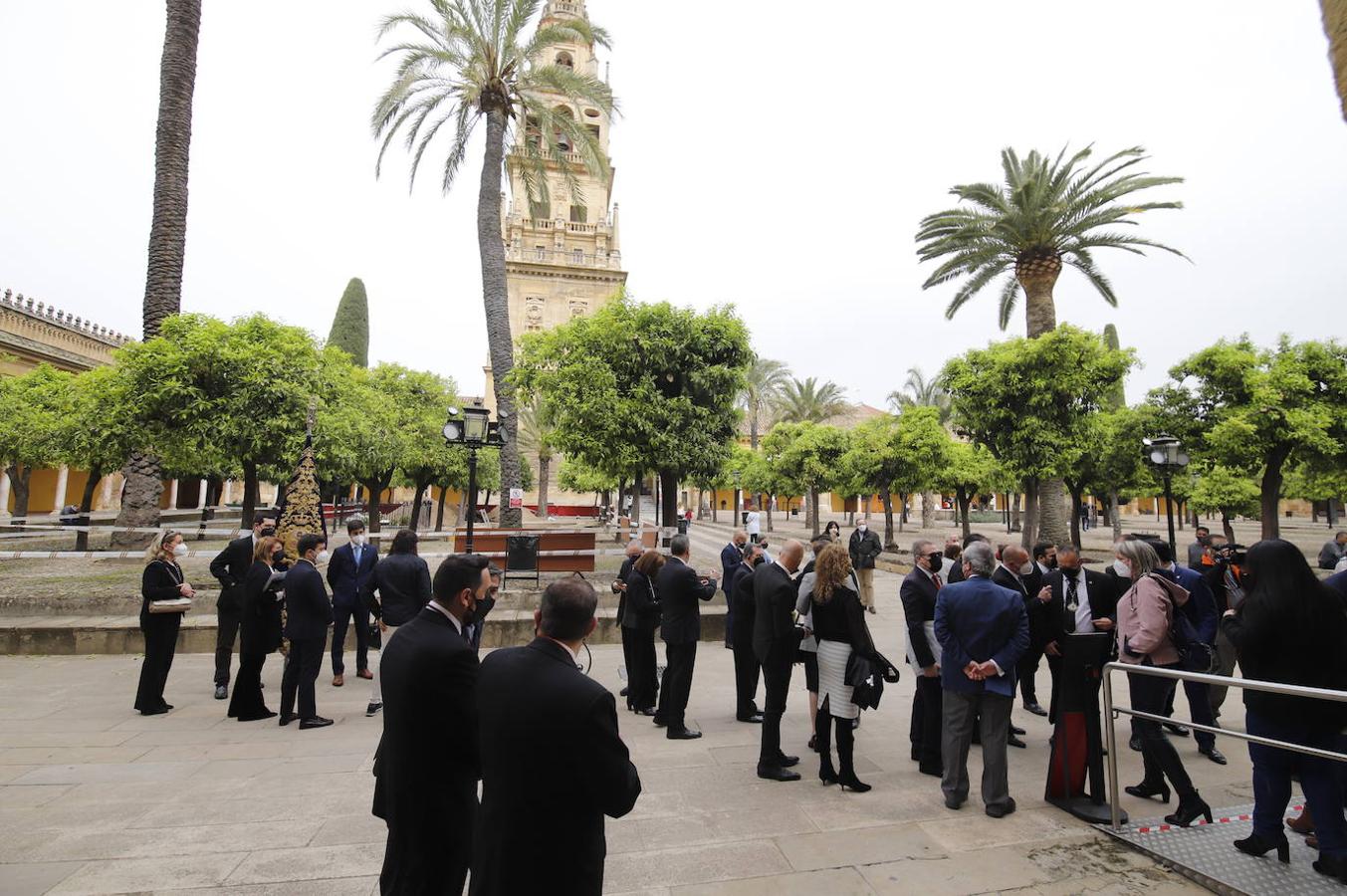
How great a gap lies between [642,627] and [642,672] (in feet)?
1.69

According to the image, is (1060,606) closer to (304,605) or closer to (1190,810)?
(1190,810)

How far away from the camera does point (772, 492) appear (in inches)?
1485

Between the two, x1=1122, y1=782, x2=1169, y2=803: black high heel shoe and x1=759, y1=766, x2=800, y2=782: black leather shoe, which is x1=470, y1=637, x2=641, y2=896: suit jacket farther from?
x1=1122, y1=782, x2=1169, y2=803: black high heel shoe

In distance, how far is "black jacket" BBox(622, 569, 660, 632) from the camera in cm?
637

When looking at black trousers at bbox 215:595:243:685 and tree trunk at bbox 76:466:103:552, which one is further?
tree trunk at bbox 76:466:103:552

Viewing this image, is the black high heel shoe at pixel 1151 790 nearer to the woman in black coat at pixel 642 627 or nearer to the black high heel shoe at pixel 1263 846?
the black high heel shoe at pixel 1263 846

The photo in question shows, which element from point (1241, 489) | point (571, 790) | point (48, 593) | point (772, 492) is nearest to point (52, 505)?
point (48, 593)

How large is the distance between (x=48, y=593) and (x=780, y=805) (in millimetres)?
12046

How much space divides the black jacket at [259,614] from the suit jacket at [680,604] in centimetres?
387

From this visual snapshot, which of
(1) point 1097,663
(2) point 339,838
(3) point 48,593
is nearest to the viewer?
(2) point 339,838

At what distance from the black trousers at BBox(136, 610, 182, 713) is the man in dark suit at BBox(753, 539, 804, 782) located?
5781 millimetres

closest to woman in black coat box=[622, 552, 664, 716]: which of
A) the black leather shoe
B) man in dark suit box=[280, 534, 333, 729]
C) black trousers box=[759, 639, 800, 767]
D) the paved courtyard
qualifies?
the paved courtyard

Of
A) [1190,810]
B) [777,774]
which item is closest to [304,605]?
[777,774]

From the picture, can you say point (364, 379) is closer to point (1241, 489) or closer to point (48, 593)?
point (48, 593)
